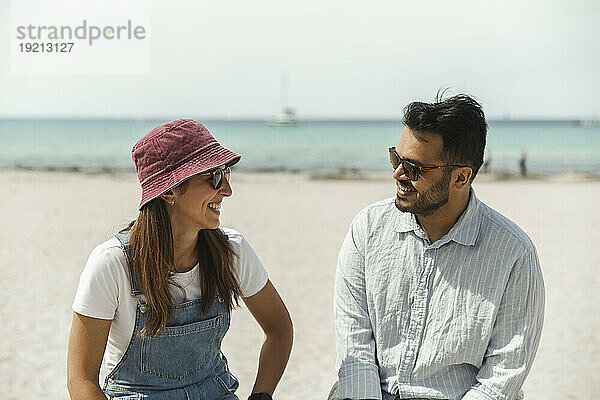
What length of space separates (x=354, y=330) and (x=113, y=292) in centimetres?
84

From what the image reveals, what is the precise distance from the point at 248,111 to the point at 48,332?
183ft

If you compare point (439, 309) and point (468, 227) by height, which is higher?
point (468, 227)

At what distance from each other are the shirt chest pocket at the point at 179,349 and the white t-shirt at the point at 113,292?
0.09 m

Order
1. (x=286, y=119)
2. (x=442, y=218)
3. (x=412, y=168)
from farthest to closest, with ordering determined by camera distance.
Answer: (x=286, y=119)
(x=442, y=218)
(x=412, y=168)

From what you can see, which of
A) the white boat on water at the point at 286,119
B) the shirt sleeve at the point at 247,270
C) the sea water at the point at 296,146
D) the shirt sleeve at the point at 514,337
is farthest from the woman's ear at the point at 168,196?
the white boat on water at the point at 286,119

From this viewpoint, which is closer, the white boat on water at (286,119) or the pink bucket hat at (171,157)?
the pink bucket hat at (171,157)

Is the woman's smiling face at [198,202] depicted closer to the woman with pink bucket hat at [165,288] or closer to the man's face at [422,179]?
the woman with pink bucket hat at [165,288]

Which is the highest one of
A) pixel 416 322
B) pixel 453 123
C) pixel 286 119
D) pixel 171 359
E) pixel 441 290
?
pixel 453 123

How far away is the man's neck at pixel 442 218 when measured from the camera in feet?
8.08

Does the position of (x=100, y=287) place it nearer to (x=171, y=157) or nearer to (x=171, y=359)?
(x=171, y=359)

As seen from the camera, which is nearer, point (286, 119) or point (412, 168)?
point (412, 168)

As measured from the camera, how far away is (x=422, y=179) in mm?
2375

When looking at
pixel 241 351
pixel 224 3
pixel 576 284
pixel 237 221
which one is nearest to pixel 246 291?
pixel 241 351

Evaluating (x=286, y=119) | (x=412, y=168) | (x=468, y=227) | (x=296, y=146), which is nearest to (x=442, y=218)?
(x=468, y=227)
